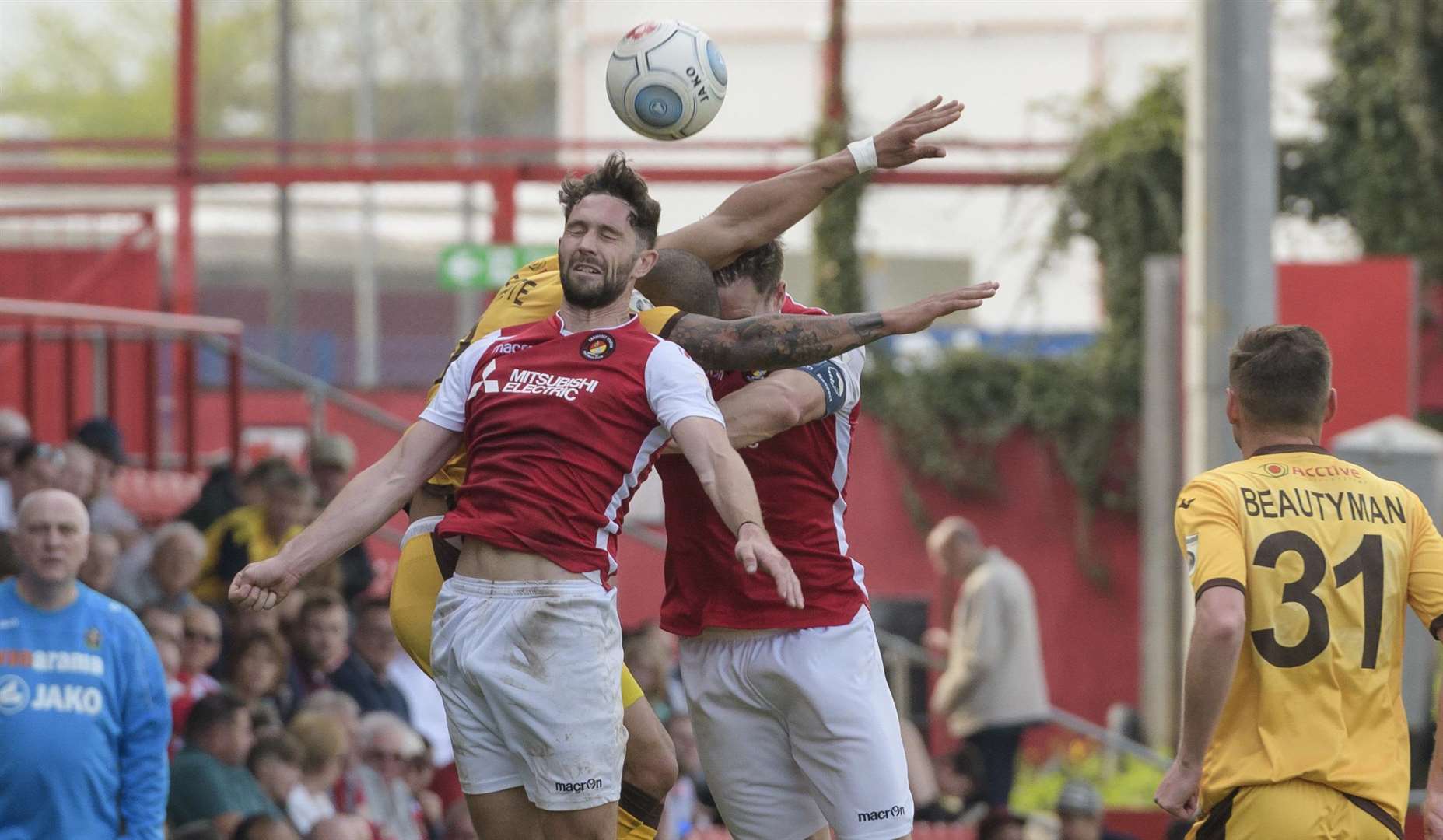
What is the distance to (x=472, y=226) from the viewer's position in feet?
75.8

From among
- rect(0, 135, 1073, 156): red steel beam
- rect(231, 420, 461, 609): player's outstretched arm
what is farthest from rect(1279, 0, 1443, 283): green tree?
rect(231, 420, 461, 609): player's outstretched arm

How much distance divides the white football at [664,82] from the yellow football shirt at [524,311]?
574 millimetres

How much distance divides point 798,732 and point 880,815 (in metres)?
0.34

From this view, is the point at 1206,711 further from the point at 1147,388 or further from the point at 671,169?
the point at 671,169

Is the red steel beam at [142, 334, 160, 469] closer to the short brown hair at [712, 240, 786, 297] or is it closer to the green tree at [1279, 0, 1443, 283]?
the short brown hair at [712, 240, 786, 297]

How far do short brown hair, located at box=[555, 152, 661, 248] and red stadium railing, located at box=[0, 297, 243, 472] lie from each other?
714 cm

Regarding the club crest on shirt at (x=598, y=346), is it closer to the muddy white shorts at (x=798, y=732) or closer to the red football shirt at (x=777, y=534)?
the red football shirt at (x=777, y=534)

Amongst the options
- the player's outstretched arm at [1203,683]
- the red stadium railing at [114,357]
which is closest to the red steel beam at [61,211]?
the red stadium railing at [114,357]

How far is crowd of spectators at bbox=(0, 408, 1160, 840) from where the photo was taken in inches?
328

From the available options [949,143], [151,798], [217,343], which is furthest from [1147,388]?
[151,798]

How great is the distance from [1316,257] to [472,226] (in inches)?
384

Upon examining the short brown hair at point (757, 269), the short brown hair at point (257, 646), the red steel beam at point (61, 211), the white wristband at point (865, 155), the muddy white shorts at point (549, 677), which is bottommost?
the short brown hair at point (257, 646)

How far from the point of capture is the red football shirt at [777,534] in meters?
5.74

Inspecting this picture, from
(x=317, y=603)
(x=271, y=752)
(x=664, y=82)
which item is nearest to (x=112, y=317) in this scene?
(x=317, y=603)
